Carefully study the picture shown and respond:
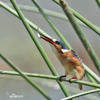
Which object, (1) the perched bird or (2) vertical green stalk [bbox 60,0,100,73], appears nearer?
(2) vertical green stalk [bbox 60,0,100,73]

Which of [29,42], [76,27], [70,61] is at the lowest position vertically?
[29,42]

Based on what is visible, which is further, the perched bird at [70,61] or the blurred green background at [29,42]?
the blurred green background at [29,42]

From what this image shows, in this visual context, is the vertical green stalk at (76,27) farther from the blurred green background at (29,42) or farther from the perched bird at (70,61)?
the blurred green background at (29,42)

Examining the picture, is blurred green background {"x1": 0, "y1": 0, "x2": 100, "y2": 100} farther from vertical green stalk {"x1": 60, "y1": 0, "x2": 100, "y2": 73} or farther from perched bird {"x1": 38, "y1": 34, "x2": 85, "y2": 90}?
vertical green stalk {"x1": 60, "y1": 0, "x2": 100, "y2": 73}

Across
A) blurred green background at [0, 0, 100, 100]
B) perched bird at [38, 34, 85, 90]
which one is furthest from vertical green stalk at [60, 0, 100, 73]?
blurred green background at [0, 0, 100, 100]

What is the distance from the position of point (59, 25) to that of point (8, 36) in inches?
20.6

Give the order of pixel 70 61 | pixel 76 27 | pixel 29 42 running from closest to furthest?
pixel 76 27, pixel 70 61, pixel 29 42

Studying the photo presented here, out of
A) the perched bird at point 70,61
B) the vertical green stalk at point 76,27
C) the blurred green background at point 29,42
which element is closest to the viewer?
the vertical green stalk at point 76,27

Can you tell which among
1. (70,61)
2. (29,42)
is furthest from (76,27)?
(29,42)

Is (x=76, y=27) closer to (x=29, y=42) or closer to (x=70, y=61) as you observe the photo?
(x=70, y=61)

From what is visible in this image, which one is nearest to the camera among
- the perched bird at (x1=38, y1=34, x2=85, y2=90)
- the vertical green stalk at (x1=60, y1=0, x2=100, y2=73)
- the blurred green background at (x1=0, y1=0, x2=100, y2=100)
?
the vertical green stalk at (x1=60, y1=0, x2=100, y2=73)

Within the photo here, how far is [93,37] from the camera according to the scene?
9.88 feet

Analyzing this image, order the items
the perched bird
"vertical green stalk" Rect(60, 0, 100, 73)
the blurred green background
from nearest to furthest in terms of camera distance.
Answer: "vertical green stalk" Rect(60, 0, 100, 73)
the perched bird
the blurred green background

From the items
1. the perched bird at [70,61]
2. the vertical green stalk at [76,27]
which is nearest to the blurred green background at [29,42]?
the perched bird at [70,61]
